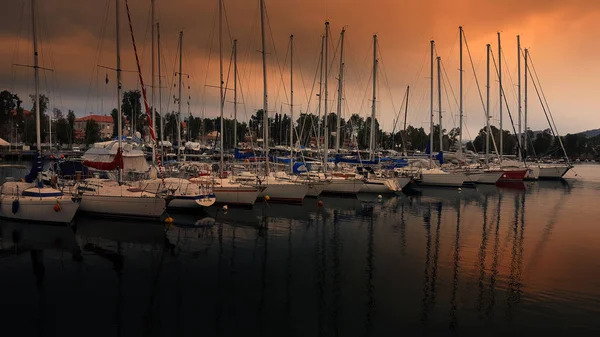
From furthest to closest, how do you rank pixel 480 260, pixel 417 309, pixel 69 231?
pixel 69 231
pixel 480 260
pixel 417 309

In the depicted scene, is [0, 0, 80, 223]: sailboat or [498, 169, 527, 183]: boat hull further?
[498, 169, 527, 183]: boat hull

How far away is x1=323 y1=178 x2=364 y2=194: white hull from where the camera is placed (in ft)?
148

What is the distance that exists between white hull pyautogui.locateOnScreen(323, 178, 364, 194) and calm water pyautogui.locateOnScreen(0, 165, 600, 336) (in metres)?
13.1

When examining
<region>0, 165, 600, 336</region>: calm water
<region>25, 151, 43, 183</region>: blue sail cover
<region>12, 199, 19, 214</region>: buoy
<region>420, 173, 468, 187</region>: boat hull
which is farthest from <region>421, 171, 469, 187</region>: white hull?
<region>12, 199, 19, 214</region>: buoy

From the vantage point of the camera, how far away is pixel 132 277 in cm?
1747

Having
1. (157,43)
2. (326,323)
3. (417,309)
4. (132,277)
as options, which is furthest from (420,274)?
(157,43)

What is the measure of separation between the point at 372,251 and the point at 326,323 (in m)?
9.90

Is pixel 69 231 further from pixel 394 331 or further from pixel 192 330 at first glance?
pixel 394 331

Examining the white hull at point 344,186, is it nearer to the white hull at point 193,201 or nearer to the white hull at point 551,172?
the white hull at point 193,201

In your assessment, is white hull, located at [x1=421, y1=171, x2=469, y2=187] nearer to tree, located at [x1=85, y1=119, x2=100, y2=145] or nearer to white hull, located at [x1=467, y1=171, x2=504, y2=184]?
white hull, located at [x1=467, y1=171, x2=504, y2=184]

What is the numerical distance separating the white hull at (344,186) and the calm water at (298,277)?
13.1 meters

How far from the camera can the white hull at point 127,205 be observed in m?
28.5

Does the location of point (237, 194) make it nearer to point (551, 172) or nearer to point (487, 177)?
point (487, 177)

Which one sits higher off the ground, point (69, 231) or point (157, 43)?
point (157, 43)
